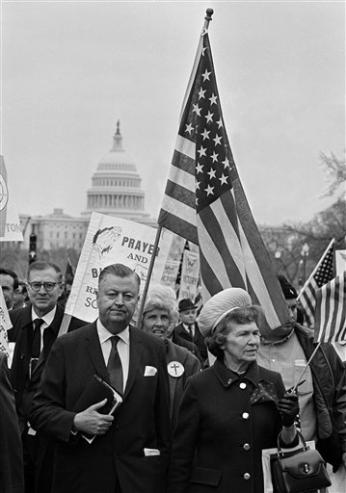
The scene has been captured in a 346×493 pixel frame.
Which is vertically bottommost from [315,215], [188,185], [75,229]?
[188,185]

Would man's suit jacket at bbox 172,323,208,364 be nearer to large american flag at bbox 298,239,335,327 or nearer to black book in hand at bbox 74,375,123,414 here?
large american flag at bbox 298,239,335,327

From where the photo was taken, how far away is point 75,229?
180250mm

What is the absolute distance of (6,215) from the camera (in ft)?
32.2

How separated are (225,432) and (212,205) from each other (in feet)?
8.52

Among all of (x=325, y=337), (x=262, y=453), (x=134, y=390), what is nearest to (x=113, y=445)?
(x=134, y=390)

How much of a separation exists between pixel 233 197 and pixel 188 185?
65 cm

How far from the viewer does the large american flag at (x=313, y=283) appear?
13531 mm

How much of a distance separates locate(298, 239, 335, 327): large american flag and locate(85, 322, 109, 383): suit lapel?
21.6 feet

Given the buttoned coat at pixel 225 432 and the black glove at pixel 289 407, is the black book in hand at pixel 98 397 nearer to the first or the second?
the buttoned coat at pixel 225 432

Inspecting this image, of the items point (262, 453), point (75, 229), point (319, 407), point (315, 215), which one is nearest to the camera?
point (262, 453)

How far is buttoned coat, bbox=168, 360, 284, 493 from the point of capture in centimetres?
658

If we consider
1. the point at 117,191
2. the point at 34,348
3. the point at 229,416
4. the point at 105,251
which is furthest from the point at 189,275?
the point at 117,191

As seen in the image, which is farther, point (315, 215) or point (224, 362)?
point (315, 215)

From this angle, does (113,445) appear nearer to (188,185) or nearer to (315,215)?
(188,185)
